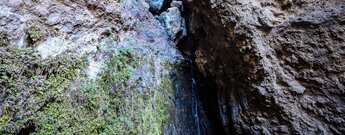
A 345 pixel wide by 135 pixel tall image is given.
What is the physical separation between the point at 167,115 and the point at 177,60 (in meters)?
1.08

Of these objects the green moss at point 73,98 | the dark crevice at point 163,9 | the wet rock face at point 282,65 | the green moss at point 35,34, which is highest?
the wet rock face at point 282,65

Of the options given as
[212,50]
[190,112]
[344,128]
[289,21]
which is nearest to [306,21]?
[289,21]

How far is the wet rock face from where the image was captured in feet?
7.25

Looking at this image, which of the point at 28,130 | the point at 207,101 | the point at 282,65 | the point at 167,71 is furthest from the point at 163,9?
the point at 28,130

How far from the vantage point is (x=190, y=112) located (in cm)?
360

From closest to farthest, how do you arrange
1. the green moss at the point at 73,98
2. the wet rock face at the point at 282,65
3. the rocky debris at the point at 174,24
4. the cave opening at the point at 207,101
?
the wet rock face at the point at 282,65
the green moss at the point at 73,98
the cave opening at the point at 207,101
the rocky debris at the point at 174,24

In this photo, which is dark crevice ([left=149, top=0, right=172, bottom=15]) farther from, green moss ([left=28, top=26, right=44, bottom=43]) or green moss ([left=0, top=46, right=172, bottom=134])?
green moss ([left=28, top=26, right=44, bottom=43])

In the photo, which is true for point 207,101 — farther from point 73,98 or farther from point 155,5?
point 155,5

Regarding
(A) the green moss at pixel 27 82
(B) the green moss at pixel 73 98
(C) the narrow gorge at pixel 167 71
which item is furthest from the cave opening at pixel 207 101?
(A) the green moss at pixel 27 82

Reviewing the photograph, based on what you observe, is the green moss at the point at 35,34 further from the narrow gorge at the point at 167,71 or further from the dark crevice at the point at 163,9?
the dark crevice at the point at 163,9

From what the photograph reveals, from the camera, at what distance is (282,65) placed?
2.48 m

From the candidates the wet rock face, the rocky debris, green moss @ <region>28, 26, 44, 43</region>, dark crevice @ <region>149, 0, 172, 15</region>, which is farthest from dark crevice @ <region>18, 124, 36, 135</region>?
dark crevice @ <region>149, 0, 172, 15</region>

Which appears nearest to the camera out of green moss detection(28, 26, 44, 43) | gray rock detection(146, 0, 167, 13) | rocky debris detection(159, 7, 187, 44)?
green moss detection(28, 26, 44, 43)

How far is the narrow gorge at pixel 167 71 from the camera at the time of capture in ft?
7.46
